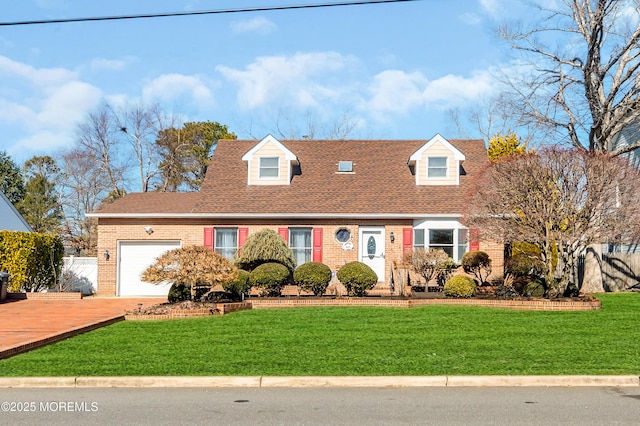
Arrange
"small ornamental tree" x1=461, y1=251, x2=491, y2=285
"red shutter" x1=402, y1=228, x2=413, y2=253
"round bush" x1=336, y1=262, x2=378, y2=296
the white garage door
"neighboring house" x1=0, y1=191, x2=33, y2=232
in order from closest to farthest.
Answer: "round bush" x1=336, y1=262, x2=378, y2=296 < "small ornamental tree" x1=461, y1=251, x2=491, y2=285 < "red shutter" x1=402, y1=228, x2=413, y2=253 < the white garage door < "neighboring house" x1=0, y1=191, x2=33, y2=232

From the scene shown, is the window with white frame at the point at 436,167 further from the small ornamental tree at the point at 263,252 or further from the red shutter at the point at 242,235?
the red shutter at the point at 242,235

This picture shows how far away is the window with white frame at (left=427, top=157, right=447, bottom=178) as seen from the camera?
24.7 m

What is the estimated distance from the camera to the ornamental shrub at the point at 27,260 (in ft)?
69.3

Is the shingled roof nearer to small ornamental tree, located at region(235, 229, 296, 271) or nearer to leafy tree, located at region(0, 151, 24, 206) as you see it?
small ornamental tree, located at region(235, 229, 296, 271)

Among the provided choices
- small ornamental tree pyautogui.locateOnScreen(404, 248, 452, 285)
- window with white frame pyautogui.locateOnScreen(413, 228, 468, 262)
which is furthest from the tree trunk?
small ornamental tree pyautogui.locateOnScreen(404, 248, 452, 285)

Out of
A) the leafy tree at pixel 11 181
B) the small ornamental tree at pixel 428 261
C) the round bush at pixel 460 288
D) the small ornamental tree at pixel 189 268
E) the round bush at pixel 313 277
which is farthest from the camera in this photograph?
the leafy tree at pixel 11 181

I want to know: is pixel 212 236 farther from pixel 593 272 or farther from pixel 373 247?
pixel 593 272

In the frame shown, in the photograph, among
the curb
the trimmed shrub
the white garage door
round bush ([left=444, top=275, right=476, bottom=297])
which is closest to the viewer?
the curb

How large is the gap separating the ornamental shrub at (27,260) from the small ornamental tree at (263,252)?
7047 mm

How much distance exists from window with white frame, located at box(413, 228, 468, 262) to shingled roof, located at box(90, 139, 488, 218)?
0.69 meters

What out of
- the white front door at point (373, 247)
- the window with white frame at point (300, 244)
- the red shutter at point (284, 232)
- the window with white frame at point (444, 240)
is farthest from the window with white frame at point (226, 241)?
the window with white frame at point (444, 240)

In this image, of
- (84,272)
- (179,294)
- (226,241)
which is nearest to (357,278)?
(179,294)

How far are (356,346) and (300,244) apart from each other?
38.9 ft

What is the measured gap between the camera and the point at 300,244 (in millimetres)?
23125
